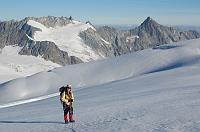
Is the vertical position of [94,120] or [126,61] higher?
[126,61]

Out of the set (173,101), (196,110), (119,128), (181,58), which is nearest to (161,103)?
(173,101)

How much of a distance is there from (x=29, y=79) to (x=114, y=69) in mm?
14066

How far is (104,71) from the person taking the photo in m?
76.1

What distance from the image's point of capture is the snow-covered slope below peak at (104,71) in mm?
70562

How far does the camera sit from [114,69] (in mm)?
76000

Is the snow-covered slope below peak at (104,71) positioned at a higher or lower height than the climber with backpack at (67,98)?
higher

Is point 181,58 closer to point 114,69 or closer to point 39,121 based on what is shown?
point 114,69

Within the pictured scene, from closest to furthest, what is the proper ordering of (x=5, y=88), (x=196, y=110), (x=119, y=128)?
(x=119, y=128) → (x=196, y=110) → (x=5, y=88)

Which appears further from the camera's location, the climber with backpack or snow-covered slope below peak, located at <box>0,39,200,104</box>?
snow-covered slope below peak, located at <box>0,39,200,104</box>

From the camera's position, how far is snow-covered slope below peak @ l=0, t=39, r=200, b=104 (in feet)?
232

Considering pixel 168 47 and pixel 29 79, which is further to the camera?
pixel 168 47

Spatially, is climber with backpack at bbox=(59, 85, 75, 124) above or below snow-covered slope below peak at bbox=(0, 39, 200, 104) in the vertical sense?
below

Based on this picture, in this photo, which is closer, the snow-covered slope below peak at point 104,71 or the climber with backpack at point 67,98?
the climber with backpack at point 67,98

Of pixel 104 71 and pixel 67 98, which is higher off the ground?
pixel 104 71
